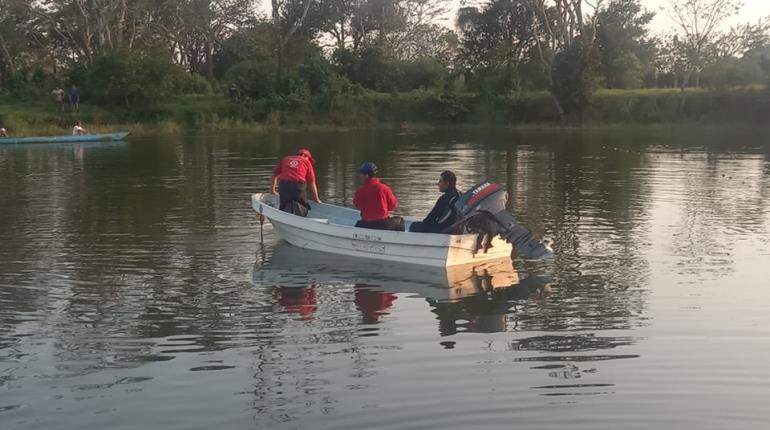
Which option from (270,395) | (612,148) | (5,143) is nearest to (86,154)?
(5,143)

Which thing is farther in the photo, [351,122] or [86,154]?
[351,122]

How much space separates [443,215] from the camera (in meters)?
12.6

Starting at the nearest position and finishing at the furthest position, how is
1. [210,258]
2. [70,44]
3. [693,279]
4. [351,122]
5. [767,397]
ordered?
[767,397] → [693,279] → [210,258] → [351,122] → [70,44]

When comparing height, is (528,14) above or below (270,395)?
above

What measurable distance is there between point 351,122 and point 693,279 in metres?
48.7

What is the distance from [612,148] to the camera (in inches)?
1469

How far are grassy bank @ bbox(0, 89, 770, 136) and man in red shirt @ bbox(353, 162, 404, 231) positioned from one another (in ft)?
133

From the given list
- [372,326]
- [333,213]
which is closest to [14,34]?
[333,213]

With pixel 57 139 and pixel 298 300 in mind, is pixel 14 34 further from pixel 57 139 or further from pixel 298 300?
pixel 298 300

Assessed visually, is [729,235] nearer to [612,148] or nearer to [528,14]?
[612,148]

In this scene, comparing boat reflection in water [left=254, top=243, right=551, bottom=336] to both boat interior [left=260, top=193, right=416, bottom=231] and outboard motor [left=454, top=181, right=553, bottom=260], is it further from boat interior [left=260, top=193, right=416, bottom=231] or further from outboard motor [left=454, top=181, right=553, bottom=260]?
boat interior [left=260, top=193, right=416, bottom=231]

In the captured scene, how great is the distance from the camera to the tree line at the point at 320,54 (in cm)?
5731

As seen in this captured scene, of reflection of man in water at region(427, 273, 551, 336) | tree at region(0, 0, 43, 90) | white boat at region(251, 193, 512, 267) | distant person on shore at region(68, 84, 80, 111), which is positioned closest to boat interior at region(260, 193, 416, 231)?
white boat at region(251, 193, 512, 267)

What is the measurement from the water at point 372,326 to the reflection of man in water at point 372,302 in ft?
0.12
